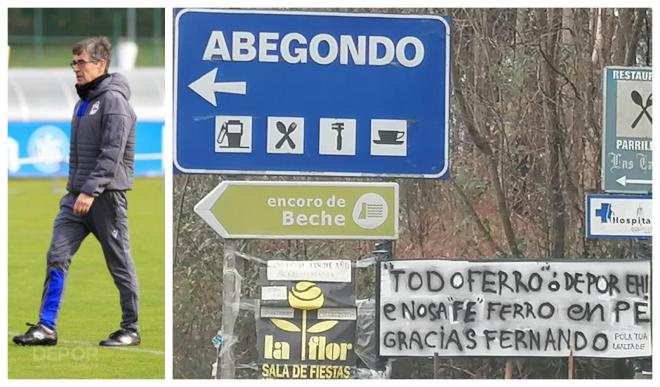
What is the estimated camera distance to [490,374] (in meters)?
7.49

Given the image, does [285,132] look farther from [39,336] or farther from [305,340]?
[39,336]

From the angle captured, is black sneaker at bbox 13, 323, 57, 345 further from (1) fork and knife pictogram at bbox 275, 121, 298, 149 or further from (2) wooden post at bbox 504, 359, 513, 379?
(2) wooden post at bbox 504, 359, 513, 379

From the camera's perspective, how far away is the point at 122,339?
8.02 m

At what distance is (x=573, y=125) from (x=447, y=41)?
0.86 metres

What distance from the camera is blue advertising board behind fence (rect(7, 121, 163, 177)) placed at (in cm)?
2433

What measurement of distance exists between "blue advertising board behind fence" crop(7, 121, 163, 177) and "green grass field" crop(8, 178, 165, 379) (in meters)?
3.88

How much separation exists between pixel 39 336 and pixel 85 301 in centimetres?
277

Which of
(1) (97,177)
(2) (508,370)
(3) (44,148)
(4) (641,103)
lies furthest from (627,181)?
(3) (44,148)

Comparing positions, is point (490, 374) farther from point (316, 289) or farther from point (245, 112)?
point (245, 112)

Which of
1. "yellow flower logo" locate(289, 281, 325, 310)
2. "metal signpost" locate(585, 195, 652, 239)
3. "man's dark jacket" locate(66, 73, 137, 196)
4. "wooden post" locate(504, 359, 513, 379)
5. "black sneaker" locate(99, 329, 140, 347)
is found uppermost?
"man's dark jacket" locate(66, 73, 137, 196)

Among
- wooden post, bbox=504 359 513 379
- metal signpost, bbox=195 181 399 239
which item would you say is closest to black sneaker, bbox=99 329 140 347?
metal signpost, bbox=195 181 399 239

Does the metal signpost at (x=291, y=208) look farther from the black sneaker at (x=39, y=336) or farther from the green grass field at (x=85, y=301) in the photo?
the black sneaker at (x=39, y=336)

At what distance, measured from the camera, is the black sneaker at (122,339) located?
8.01m

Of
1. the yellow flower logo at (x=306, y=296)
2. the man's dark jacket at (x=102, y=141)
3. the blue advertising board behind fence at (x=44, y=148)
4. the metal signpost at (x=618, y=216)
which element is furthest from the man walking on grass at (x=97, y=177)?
the blue advertising board behind fence at (x=44, y=148)
